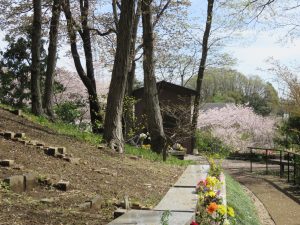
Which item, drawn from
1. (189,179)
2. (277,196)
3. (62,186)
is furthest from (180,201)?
(277,196)

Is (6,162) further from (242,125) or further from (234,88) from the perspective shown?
(234,88)

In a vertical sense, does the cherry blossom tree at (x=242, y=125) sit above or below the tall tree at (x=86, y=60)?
below

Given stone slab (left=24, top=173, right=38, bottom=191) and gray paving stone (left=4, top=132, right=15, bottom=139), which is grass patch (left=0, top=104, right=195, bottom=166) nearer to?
gray paving stone (left=4, top=132, right=15, bottom=139)

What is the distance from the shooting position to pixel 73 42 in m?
18.2

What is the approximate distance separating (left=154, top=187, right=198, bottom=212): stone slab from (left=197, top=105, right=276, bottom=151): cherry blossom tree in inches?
1274

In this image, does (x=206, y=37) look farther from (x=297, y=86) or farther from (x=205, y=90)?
(x=205, y=90)

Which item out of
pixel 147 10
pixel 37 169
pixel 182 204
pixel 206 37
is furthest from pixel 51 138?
pixel 206 37

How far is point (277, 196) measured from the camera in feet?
43.6

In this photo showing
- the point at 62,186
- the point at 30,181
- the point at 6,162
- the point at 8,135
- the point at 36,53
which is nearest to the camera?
the point at 30,181

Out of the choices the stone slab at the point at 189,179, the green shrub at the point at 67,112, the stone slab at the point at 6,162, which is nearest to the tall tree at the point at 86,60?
the green shrub at the point at 67,112

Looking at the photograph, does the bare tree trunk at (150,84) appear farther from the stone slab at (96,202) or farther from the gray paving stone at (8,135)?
the stone slab at (96,202)

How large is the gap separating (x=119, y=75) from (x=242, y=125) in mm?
31645

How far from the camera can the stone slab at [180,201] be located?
16.7 ft

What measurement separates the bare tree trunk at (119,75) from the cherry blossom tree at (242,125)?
90.9 ft
